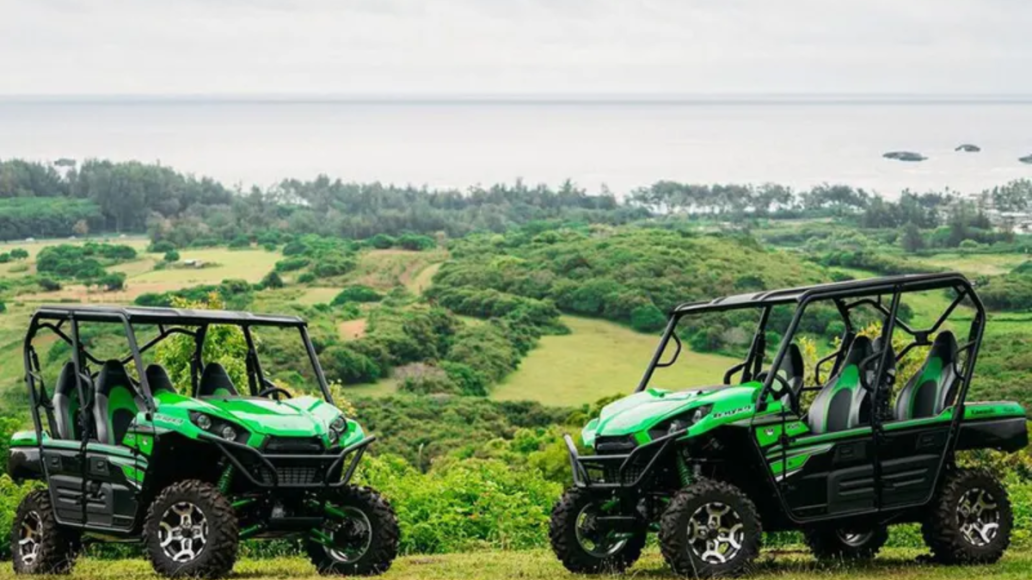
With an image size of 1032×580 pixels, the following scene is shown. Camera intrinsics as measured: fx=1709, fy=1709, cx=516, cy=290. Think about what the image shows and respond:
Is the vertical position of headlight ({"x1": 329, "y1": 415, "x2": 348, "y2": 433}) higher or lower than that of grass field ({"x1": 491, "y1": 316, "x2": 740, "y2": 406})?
higher

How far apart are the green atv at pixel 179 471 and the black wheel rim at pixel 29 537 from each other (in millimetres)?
15

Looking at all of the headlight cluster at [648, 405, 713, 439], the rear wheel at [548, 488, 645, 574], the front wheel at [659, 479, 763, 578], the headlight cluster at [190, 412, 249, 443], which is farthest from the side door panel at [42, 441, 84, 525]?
the front wheel at [659, 479, 763, 578]

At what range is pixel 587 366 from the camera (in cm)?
16038

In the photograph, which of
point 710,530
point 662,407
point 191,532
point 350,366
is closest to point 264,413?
point 191,532

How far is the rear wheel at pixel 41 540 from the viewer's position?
18125 mm

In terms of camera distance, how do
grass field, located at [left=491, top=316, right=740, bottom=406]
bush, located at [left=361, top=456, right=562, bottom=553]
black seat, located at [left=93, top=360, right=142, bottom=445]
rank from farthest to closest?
1. grass field, located at [left=491, top=316, right=740, bottom=406]
2. bush, located at [left=361, top=456, right=562, bottom=553]
3. black seat, located at [left=93, top=360, right=142, bottom=445]

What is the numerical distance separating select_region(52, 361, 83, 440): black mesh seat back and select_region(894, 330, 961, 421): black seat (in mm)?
8653

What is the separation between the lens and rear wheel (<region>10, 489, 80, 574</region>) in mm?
18125

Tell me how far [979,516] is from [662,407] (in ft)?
11.9

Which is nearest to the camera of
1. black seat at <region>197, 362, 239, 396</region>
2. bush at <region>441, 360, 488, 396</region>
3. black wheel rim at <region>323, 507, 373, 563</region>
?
black wheel rim at <region>323, 507, 373, 563</region>

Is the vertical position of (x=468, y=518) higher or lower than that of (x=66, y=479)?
lower

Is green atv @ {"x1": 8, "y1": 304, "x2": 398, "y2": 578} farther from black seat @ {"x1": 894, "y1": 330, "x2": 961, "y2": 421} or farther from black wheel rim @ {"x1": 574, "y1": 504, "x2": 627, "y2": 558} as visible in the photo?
black seat @ {"x1": 894, "y1": 330, "x2": 961, "y2": 421}

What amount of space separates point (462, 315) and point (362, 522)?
6809 inches

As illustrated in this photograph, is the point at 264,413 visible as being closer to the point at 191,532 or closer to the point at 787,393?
the point at 191,532
